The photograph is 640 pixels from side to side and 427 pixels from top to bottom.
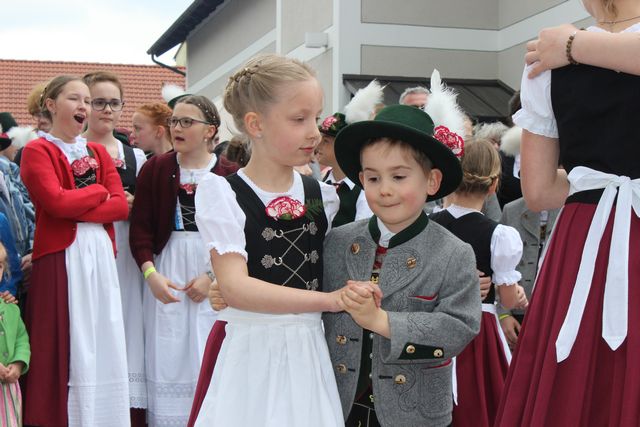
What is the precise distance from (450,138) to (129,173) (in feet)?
10.4

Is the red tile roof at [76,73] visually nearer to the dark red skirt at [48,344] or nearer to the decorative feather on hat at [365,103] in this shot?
the dark red skirt at [48,344]

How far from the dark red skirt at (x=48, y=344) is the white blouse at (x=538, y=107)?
317 cm

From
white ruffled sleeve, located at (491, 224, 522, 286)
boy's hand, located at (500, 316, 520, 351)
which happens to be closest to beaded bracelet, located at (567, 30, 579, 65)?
white ruffled sleeve, located at (491, 224, 522, 286)

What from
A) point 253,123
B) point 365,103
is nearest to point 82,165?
point 365,103

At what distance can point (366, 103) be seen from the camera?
14.8 feet

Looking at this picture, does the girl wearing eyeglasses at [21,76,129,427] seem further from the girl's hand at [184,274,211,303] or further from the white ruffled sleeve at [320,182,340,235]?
the white ruffled sleeve at [320,182,340,235]

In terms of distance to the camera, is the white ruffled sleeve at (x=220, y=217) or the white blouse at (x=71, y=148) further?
the white blouse at (x=71, y=148)

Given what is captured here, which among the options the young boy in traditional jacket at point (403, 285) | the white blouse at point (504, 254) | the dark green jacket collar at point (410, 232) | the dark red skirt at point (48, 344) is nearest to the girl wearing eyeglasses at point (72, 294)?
the dark red skirt at point (48, 344)

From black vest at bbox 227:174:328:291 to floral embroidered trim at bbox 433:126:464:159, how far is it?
59 cm

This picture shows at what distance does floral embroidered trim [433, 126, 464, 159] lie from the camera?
10.2 feet

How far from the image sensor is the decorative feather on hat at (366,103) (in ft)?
14.5

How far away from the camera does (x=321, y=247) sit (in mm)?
2982

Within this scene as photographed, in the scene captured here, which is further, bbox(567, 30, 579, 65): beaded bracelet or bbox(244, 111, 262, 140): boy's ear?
bbox(244, 111, 262, 140): boy's ear

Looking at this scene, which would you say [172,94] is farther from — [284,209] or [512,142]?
[284,209]
